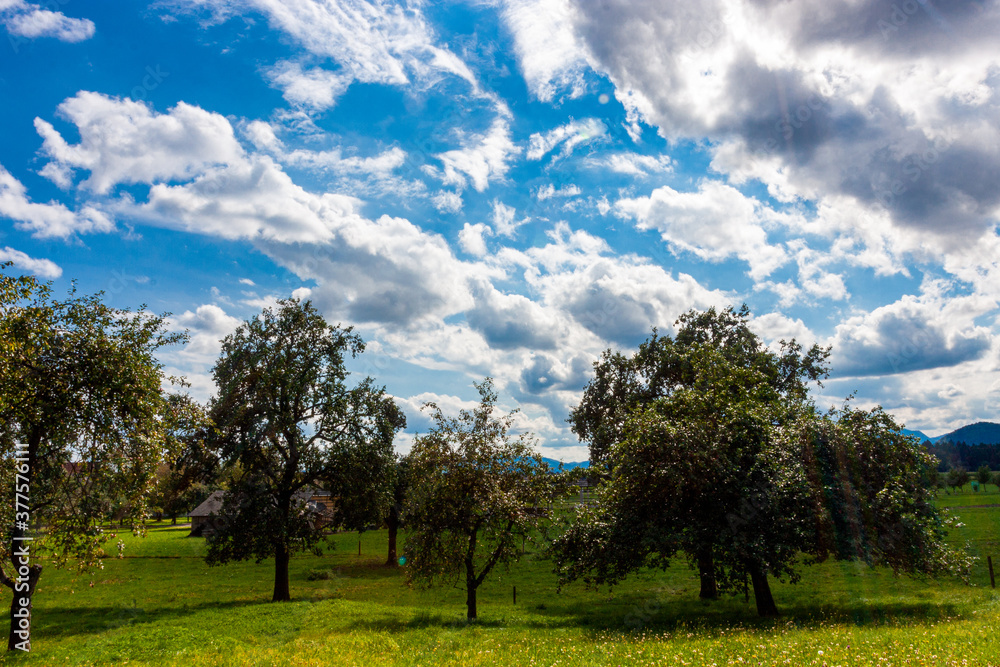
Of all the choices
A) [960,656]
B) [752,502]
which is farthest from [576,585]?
[960,656]

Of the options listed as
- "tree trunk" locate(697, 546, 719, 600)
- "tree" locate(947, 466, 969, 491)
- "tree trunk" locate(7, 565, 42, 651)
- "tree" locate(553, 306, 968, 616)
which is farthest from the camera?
"tree" locate(947, 466, 969, 491)

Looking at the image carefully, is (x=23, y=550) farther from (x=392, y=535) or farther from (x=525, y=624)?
(x=392, y=535)

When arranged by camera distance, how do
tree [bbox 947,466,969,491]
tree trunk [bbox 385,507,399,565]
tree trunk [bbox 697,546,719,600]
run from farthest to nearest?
tree [bbox 947,466,969,491]
tree trunk [bbox 385,507,399,565]
tree trunk [bbox 697,546,719,600]

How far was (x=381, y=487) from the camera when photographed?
34062 millimetres

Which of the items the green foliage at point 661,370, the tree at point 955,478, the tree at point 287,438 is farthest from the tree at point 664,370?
the tree at point 955,478

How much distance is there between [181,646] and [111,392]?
10500 mm

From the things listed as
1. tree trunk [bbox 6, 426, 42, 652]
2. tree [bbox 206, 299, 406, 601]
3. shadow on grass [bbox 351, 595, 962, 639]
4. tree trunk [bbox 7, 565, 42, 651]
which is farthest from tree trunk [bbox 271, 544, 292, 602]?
tree trunk [bbox 6, 426, 42, 652]

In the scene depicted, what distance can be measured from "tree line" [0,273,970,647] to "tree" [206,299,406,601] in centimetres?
11

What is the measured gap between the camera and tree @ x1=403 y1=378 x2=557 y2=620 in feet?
81.0

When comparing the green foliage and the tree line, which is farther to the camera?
the green foliage

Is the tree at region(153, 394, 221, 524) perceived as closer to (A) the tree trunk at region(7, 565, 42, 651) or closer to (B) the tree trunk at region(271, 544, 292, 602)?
(A) the tree trunk at region(7, 565, 42, 651)

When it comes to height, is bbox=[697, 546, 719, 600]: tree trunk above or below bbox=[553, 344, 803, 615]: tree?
below

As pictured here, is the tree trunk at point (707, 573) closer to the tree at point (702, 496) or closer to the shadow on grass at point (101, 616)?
the tree at point (702, 496)

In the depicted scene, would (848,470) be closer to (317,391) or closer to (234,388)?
(317,391)
